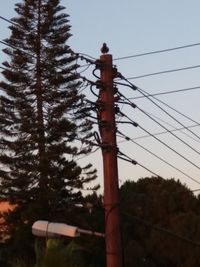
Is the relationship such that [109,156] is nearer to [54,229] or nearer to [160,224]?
[54,229]

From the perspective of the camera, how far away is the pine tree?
29938 millimetres

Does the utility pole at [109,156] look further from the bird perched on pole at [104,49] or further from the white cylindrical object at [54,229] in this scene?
the white cylindrical object at [54,229]

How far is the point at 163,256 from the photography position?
30875 millimetres

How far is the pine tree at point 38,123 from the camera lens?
29938mm

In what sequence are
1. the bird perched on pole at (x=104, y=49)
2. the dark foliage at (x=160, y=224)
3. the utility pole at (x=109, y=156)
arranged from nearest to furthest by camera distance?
1. the utility pole at (x=109, y=156)
2. the bird perched on pole at (x=104, y=49)
3. the dark foliage at (x=160, y=224)

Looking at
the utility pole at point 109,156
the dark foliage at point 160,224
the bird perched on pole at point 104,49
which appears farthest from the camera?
the dark foliage at point 160,224

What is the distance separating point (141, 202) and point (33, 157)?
21.3 ft

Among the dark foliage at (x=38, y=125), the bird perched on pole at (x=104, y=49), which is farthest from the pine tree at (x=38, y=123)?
the bird perched on pole at (x=104, y=49)

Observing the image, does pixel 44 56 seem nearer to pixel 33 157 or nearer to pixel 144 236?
pixel 33 157

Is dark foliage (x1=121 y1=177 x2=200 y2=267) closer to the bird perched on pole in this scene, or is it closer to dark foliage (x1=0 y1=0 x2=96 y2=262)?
dark foliage (x1=0 y1=0 x2=96 y2=262)

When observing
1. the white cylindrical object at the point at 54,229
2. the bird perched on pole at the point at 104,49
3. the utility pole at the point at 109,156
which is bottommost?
the white cylindrical object at the point at 54,229

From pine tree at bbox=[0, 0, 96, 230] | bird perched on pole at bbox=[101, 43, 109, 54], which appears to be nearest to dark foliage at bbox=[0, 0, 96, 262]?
pine tree at bbox=[0, 0, 96, 230]

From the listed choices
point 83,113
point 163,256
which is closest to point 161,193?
point 163,256

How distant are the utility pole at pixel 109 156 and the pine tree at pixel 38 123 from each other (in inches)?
751
